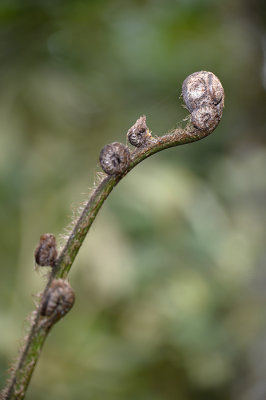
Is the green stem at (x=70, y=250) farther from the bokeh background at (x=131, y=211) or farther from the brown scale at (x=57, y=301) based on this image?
the bokeh background at (x=131, y=211)

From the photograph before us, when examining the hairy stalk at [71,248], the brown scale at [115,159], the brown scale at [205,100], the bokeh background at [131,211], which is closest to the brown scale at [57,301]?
the hairy stalk at [71,248]

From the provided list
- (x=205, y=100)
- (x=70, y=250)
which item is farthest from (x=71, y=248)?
(x=205, y=100)

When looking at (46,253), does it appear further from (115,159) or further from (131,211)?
(131,211)

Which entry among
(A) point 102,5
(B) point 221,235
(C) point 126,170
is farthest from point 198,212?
(C) point 126,170

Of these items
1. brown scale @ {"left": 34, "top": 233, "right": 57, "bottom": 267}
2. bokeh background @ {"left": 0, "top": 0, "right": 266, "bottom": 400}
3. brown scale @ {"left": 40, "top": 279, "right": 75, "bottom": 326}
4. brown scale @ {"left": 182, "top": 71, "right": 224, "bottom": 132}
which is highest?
bokeh background @ {"left": 0, "top": 0, "right": 266, "bottom": 400}

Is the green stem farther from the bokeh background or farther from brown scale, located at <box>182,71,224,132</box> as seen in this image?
the bokeh background

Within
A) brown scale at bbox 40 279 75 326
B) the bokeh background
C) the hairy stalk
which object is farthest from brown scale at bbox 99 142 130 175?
the bokeh background
